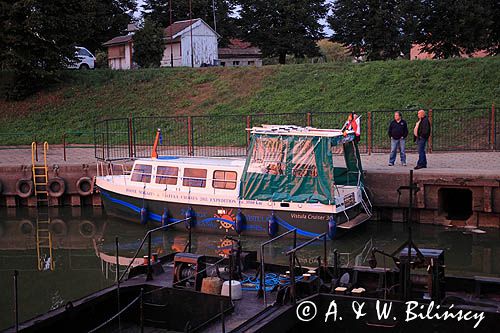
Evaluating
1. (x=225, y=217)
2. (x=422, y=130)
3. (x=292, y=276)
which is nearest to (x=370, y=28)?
(x=422, y=130)

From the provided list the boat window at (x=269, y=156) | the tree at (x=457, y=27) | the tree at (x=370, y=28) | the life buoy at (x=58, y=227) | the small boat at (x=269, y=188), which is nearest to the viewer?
the small boat at (x=269, y=188)

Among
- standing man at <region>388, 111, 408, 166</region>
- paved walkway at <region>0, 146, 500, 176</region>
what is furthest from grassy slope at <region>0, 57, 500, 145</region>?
standing man at <region>388, 111, 408, 166</region>

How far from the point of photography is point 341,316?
1087cm

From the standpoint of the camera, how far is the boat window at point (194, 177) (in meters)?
21.1

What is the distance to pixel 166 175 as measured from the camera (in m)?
21.8

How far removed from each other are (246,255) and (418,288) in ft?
11.1

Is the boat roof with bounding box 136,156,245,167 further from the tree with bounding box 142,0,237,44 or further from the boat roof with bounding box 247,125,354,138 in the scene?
the tree with bounding box 142,0,237,44

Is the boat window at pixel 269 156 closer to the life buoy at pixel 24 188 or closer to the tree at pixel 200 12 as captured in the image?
the life buoy at pixel 24 188

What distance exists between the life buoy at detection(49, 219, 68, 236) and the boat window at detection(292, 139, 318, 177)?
7973 millimetres

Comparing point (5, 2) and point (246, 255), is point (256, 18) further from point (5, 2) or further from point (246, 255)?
point (246, 255)

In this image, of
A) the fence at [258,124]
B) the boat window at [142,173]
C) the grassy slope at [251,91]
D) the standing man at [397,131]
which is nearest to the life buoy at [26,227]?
the boat window at [142,173]

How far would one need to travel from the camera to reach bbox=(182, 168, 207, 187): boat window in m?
21.1

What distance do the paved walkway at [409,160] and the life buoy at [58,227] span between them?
4.02 meters

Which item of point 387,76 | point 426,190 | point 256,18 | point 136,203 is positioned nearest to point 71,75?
point 256,18
